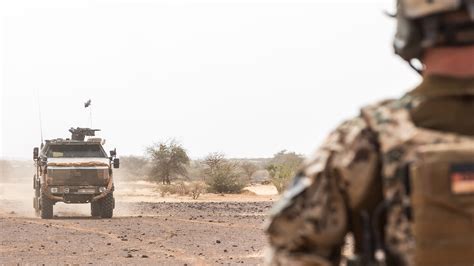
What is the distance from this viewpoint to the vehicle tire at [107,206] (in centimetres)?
2305

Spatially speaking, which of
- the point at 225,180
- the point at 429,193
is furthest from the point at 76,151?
the point at 429,193

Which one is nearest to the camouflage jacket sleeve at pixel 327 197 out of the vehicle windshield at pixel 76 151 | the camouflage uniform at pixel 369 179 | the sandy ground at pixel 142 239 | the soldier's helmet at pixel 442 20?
the camouflage uniform at pixel 369 179

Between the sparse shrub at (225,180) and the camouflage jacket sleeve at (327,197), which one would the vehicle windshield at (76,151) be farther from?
the camouflage jacket sleeve at (327,197)

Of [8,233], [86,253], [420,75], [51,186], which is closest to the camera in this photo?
[420,75]

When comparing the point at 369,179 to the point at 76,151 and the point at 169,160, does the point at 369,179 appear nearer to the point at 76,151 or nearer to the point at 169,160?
the point at 76,151

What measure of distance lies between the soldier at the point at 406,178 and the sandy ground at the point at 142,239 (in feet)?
37.1

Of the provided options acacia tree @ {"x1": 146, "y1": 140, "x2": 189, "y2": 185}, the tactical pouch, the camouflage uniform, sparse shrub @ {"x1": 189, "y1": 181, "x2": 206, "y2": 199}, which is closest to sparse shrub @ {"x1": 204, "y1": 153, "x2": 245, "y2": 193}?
sparse shrub @ {"x1": 189, "y1": 181, "x2": 206, "y2": 199}

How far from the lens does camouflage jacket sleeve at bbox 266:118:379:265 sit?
7.17ft

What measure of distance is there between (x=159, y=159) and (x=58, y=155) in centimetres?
2703

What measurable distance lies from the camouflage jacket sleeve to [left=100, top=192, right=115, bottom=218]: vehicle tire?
68.7 ft

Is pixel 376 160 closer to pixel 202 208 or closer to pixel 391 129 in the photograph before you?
pixel 391 129

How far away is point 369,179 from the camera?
2189 millimetres

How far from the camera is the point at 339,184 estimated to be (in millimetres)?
2201

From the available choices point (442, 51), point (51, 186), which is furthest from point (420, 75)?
point (51, 186)
